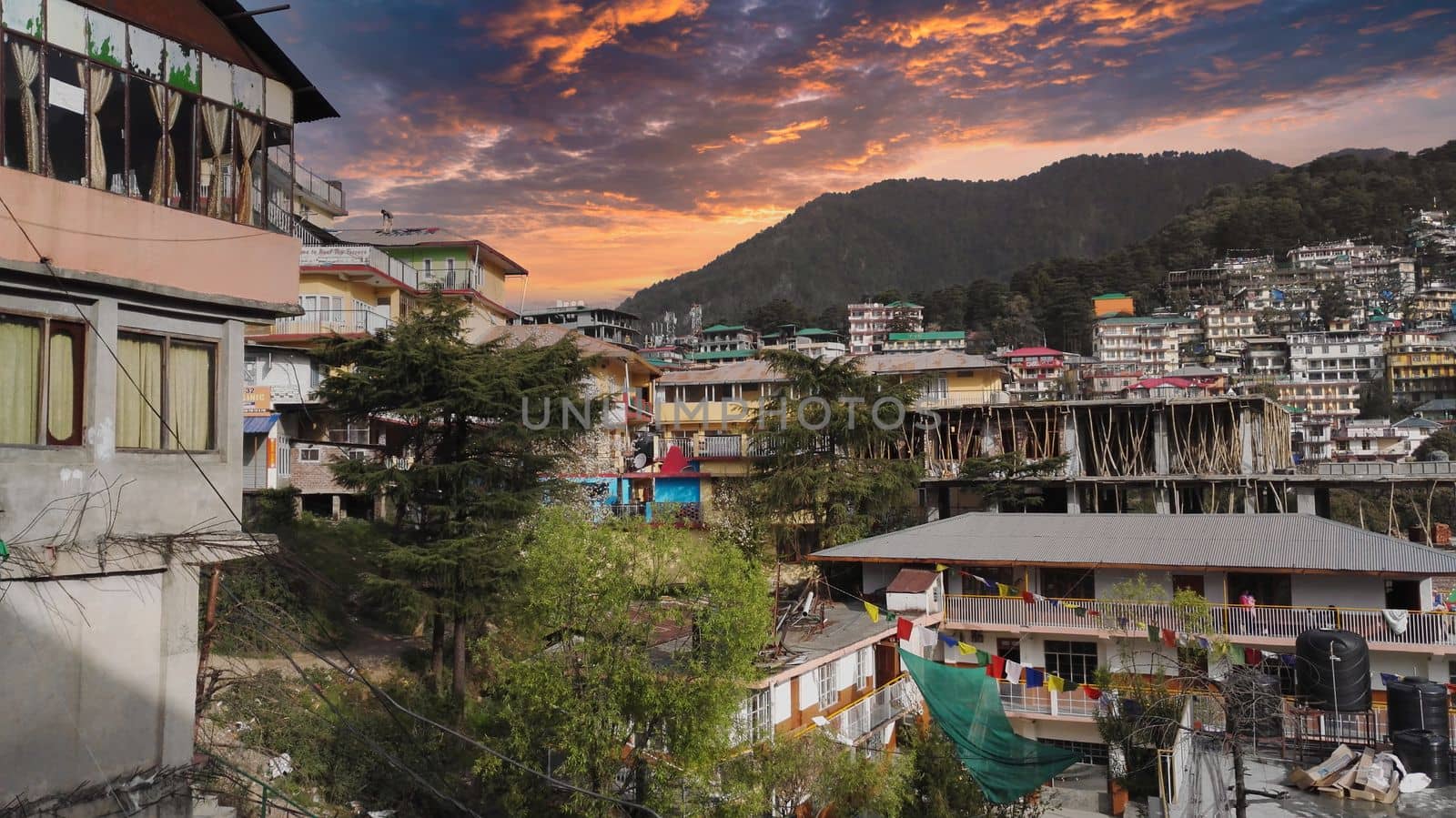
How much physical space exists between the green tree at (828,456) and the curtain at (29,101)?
1037 inches

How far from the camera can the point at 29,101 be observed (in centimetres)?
922

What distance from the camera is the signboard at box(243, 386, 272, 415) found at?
30.3 meters

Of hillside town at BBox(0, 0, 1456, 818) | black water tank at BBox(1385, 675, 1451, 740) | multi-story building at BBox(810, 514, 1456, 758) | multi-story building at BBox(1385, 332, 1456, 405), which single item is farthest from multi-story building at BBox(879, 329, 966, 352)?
black water tank at BBox(1385, 675, 1451, 740)

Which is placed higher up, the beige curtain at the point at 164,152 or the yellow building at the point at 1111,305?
the yellow building at the point at 1111,305

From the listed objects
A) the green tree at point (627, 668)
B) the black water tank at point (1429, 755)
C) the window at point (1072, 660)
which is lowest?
the black water tank at point (1429, 755)

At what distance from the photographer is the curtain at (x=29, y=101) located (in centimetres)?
915

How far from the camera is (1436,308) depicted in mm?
136375

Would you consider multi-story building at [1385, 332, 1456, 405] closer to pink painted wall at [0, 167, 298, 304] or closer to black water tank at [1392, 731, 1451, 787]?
black water tank at [1392, 731, 1451, 787]

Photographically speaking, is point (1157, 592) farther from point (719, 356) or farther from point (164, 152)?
point (719, 356)

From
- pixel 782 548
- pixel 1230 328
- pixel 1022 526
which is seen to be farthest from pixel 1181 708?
pixel 1230 328

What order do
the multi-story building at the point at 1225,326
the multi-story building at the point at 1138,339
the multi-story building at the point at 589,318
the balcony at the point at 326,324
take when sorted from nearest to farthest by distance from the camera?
1. the balcony at the point at 326,324
2. the multi-story building at the point at 589,318
3. the multi-story building at the point at 1138,339
4. the multi-story building at the point at 1225,326

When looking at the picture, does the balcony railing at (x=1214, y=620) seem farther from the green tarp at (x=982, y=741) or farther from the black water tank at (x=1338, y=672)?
the green tarp at (x=982, y=741)

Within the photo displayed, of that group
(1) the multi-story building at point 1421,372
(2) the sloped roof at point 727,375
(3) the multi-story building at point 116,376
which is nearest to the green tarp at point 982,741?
(3) the multi-story building at point 116,376

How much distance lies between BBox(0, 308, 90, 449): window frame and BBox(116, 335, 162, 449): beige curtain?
308mm
